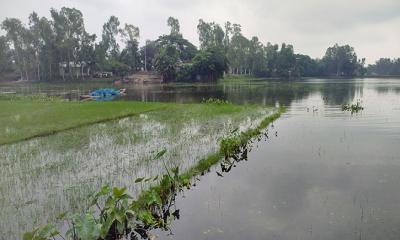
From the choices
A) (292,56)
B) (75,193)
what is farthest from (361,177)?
(292,56)

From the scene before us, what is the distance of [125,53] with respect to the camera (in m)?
102

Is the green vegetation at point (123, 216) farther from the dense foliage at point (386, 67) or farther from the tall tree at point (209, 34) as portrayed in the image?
the dense foliage at point (386, 67)

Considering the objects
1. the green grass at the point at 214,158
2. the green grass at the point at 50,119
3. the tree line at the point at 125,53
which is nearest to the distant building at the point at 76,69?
the tree line at the point at 125,53

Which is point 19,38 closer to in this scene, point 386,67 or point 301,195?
point 301,195

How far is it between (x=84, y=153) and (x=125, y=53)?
94.0m

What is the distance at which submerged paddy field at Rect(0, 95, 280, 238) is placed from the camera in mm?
8133

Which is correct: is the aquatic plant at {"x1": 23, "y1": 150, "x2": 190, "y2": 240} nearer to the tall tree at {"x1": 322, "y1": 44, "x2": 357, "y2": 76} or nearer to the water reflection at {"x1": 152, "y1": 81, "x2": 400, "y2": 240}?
the water reflection at {"x1": 152, "y1": 81, "x2": 400, "y2": 240}

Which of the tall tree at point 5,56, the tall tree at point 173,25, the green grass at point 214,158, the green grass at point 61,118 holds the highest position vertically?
the tall tree at point 173,25

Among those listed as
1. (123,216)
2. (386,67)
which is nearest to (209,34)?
(123,216)

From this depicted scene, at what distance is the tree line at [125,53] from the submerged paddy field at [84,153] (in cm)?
6397

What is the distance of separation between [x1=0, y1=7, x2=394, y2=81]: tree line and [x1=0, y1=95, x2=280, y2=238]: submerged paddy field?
2518 inches

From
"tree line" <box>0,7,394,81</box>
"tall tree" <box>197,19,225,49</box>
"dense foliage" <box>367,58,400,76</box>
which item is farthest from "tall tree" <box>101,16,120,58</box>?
"dense foliage" <box>367,58,400,76</box>

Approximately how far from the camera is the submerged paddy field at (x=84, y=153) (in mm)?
8133

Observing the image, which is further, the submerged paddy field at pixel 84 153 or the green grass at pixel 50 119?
the green grass at pixel 50 119
